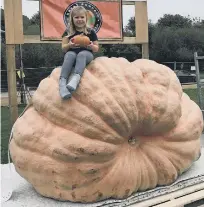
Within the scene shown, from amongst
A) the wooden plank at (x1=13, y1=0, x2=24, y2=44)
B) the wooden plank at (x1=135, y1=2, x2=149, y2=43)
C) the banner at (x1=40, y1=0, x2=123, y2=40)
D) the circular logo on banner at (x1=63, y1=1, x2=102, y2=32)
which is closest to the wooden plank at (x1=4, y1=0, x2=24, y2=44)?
the wooden plank at (x1=13, y1=0, x2=24, y2=44)

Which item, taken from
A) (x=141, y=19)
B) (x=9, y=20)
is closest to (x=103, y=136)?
(x=9, y=20)

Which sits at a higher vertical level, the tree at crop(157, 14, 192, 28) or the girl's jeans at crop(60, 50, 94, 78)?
the tree at crop(157, 14, 192, 28)

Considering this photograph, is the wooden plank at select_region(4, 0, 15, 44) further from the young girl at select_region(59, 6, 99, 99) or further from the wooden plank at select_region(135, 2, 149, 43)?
the young girl at select_region(59, 6, 99, 99)

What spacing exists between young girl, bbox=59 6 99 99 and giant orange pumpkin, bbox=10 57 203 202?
6 cm

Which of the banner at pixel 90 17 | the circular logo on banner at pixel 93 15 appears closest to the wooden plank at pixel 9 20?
the banner at pixel 90 17

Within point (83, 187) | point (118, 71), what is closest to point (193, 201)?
point (83, 187)

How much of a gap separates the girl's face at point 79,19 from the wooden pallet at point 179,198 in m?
1.27

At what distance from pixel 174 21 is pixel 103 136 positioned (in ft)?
134

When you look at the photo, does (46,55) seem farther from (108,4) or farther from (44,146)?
(44,146)

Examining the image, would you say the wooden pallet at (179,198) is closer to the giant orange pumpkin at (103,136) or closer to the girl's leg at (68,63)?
the giant orange pumpkin at (103,136)

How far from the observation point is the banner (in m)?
4.92

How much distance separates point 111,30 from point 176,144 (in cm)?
287

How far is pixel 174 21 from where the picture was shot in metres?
41.6

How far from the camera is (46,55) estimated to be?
24.0 meters
